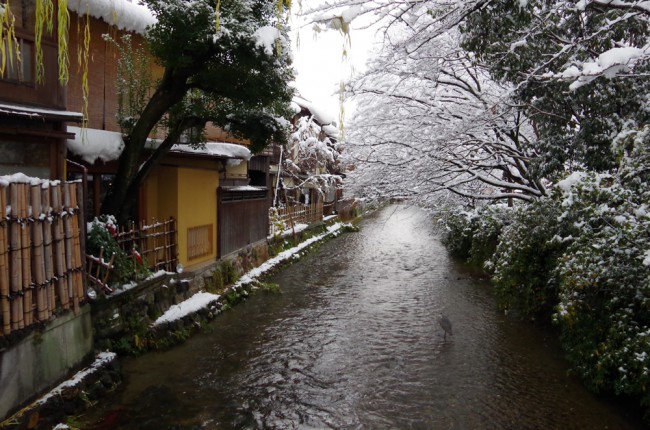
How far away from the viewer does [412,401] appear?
7.59m

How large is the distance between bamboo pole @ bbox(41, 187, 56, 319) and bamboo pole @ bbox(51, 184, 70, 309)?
0.40 feet

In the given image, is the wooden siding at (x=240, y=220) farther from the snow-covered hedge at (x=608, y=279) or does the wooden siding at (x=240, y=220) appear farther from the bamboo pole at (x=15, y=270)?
the snow-covered hedge at (x=608, y=279)

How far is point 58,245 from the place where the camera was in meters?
6.50

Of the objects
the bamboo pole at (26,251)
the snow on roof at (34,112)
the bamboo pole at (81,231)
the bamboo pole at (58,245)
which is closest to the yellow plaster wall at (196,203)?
the snow on roof at (34,112)

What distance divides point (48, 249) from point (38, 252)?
24 centimetres

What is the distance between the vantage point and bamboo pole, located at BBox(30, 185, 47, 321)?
5992 millimetres

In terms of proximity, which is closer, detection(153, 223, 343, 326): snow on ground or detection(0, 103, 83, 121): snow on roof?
detection(0, 103, 83, 121): snow on roof

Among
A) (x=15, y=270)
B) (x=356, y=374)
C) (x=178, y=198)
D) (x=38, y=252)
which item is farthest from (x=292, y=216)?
(x=15, y=270)

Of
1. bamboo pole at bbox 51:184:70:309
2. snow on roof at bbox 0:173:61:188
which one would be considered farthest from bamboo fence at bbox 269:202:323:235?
snow on roof at bbox 0:173:61:188

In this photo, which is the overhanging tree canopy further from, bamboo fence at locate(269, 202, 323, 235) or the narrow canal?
bamboo fence at locate(269, 202, 323, 235)

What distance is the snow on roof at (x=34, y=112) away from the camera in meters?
6.57

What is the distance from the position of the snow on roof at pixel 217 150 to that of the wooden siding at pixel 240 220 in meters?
1.49

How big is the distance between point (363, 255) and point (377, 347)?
13622mm

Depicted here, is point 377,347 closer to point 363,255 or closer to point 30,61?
point 30,61
